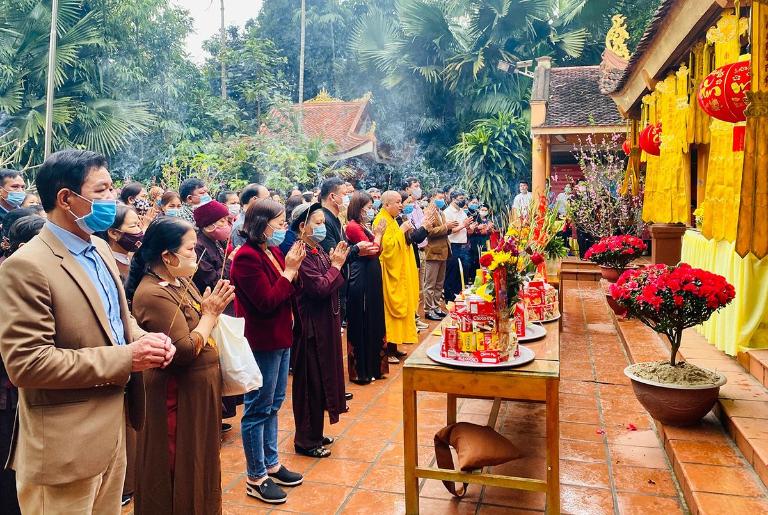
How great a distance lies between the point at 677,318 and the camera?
357 centimetres

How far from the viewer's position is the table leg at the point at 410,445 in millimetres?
2875

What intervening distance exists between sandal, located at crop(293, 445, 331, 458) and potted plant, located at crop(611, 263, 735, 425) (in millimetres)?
1912

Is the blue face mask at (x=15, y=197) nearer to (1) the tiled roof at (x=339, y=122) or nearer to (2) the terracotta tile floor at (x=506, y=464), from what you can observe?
(2) the terracotta tile floor at (x=506, y=464)

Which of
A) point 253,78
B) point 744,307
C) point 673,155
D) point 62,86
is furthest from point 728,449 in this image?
point 62,86

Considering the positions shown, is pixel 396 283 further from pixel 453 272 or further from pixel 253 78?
pixel 253 78

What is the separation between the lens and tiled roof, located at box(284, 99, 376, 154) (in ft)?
64.7

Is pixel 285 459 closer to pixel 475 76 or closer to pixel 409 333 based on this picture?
pixel 409 333

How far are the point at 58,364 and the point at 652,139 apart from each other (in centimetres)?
691

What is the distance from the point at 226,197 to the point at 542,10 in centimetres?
1717

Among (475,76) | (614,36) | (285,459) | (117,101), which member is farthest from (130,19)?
(285,459)

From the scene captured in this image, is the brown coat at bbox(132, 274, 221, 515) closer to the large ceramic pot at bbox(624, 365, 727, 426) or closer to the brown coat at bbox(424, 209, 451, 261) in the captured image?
the large ceramic pot at bbox(624, 365, 727, 426)

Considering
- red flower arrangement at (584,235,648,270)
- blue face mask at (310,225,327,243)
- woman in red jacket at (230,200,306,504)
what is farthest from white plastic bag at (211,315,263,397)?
red flower arrangement at (584,235,648,270)

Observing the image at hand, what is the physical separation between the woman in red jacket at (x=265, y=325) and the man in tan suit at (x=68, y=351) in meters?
1.16

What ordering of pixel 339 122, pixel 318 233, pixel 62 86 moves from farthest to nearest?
1. pixel 339 122
2. pixel 62 86
3. pixel 318 233
